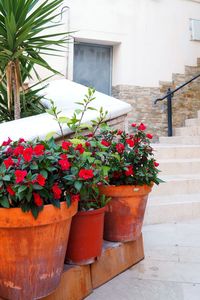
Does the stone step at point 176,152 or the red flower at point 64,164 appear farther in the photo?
the stone step at point 176,152

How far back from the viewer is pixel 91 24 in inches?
212

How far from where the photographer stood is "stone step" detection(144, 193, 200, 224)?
286 centimetres

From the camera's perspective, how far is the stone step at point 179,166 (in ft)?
11.5

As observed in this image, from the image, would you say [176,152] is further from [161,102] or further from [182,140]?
[161,102]

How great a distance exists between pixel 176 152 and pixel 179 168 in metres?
0.30

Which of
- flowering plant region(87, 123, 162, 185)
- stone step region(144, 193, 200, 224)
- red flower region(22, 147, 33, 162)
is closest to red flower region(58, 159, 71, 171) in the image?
red flower region(22, 147, 33, 162)

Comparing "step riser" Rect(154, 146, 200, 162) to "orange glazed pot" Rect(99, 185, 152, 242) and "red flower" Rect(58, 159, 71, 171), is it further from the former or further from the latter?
"red flower" Rect(58, 159, 71, 171)

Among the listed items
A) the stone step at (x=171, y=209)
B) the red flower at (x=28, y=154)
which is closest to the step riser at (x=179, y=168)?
the stone step at (x=171, y=209)

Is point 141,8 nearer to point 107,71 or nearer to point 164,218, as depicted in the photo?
point 107,71

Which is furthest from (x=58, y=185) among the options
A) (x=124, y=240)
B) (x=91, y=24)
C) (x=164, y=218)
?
(x=91, y=24)

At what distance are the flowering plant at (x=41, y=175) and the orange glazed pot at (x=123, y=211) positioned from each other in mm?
440

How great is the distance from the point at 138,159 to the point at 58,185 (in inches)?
29.7

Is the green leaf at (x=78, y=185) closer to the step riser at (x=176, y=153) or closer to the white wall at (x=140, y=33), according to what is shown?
the step riser at (x=176, y=153)

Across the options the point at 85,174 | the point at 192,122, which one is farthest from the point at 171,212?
the point at 192,122
